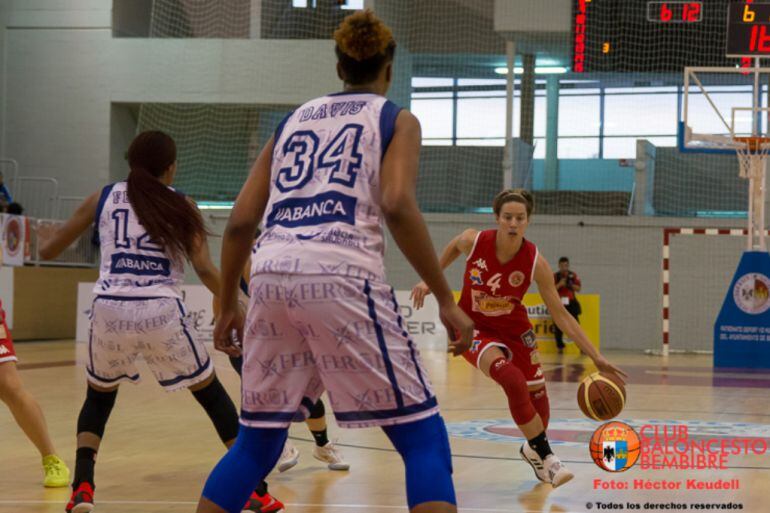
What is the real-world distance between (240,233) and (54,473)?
10.0 feet

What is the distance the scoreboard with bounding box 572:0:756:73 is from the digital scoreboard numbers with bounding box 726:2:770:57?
3.94 metres

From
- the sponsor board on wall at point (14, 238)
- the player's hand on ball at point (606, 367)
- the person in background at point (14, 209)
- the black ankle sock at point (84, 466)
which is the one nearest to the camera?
the black ankle sock at point (84, 466)

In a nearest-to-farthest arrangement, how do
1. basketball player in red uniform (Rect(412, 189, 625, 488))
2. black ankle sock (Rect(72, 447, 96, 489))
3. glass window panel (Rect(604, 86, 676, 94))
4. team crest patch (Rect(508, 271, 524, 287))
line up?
black ankle sock (Rect(72, 447, 96, 489)) < basketball player in red uniform (Rect(412, 189, 625, 488)) < team crest patch (Rect(508, 271, 524, 287)) < glass window panel (Rect(604, 86, 676, 94))

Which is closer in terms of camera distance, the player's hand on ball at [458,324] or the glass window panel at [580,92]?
the player's hand on ball at [458,324]

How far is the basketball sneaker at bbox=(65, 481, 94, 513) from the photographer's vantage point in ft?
16.5

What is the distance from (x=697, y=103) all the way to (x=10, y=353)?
70.5 ft

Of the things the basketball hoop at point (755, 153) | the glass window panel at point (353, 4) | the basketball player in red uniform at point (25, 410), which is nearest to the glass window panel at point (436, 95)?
the glass window panel at point (353, 4)

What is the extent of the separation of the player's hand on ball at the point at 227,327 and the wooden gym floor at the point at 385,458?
1751mm

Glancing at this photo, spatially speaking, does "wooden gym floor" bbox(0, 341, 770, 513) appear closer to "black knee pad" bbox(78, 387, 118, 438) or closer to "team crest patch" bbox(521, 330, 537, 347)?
"black knee pad" bbox(78, 387, 118, 438)

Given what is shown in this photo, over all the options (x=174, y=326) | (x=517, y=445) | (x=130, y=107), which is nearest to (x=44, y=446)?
(x=174, y=326)

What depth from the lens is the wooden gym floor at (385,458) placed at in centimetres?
558

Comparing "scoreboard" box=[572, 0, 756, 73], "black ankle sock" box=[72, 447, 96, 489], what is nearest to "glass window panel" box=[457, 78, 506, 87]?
"scoreboard" box=[572, 0, 756, 73]

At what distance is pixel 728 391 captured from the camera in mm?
12391

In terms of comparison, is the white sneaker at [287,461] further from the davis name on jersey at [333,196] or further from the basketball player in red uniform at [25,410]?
→ the davis name on jersey at [333,196]
